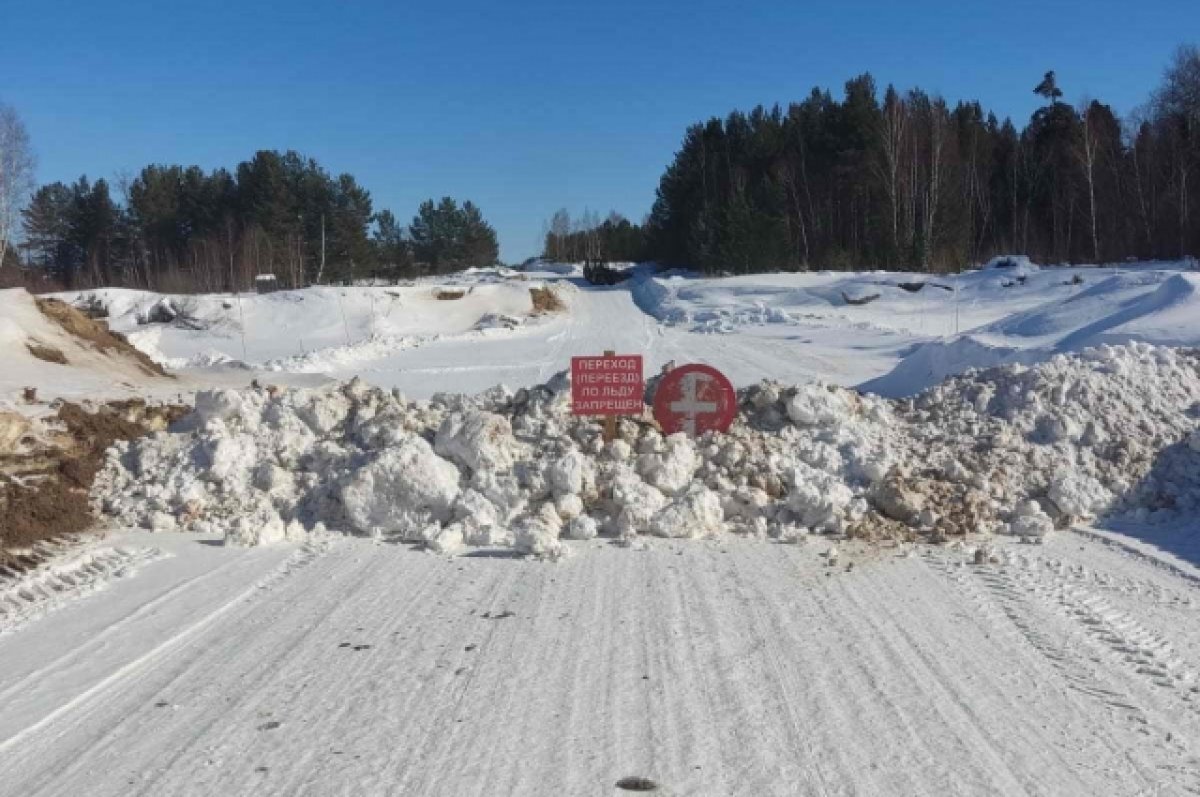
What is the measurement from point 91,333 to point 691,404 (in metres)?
9.18

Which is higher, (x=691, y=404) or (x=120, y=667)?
(x=691, y=404)

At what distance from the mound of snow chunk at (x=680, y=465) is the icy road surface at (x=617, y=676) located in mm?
568

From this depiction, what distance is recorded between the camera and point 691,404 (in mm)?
8008

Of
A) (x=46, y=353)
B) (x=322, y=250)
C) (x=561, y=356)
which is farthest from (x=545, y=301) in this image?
(x=46, y=353)

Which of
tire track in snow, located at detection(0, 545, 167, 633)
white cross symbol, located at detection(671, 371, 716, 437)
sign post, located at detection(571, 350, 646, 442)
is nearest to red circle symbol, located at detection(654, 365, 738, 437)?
white cross symbol, located at detection(671, 371, 716, 437)

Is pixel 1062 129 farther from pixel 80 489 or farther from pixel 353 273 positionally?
pixel 80 489

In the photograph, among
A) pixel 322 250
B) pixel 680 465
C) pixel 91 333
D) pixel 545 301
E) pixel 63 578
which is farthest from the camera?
pixel 322 250

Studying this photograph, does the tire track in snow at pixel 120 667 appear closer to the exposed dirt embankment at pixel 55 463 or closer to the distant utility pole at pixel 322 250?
the exposed dirt embankment at pixel 55 463

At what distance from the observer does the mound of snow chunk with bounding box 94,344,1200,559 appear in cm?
696

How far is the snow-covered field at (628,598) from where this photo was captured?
3723mm

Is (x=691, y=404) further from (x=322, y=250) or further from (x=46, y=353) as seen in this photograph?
(x=322, y=250)

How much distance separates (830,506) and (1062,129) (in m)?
59.6

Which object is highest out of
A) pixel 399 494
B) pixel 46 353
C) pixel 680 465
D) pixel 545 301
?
pixel 545 301

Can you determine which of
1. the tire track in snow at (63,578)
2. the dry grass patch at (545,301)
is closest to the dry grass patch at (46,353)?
the tire track in snow at (63,578)
